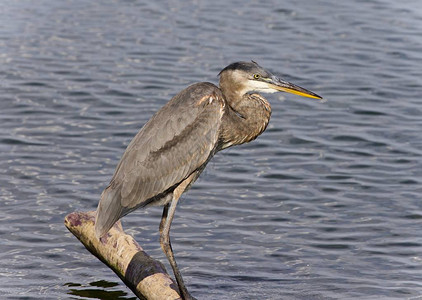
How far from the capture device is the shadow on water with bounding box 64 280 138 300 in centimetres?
832

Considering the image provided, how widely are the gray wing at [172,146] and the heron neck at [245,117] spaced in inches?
12.5

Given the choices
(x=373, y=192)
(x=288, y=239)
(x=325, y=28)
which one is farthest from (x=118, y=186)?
(x=325, y=28)

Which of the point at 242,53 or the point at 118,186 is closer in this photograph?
the point at 118,186

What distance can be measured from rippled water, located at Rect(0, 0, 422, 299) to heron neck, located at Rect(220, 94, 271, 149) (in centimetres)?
134

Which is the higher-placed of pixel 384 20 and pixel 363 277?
pixel 384 20

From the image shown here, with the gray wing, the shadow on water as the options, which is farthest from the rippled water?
the gray wing

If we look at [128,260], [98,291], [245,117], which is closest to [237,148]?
[245,117]

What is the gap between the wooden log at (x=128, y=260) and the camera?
24.6 feet

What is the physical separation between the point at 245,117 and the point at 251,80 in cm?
35

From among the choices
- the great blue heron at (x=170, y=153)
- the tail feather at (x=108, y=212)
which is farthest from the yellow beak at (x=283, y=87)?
the tail feather at (x=108, y=212)

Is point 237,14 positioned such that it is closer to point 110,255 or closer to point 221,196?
point 221,196

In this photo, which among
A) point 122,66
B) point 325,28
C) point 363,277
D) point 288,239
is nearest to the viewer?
point 363,277

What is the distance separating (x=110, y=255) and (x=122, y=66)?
7.49 metres

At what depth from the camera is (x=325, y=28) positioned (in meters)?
17.0
